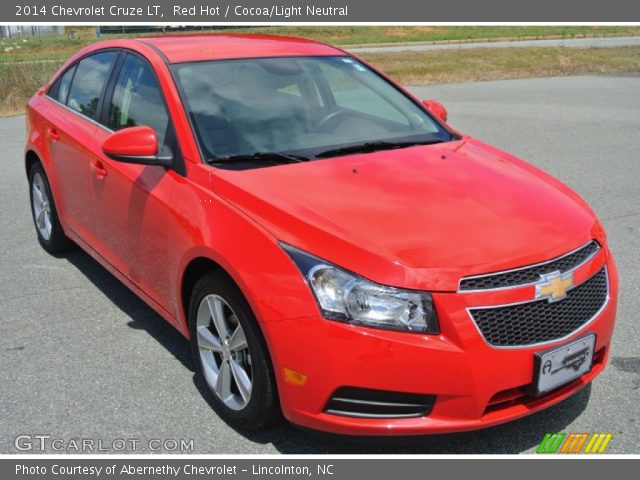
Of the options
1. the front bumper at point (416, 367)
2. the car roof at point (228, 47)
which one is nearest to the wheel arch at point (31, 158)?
→ the car roof at point (228, 47)

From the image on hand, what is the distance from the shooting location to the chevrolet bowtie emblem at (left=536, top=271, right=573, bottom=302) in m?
3.05

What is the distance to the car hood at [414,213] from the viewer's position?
118 inches

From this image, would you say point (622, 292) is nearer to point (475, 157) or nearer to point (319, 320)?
point (475, 157)

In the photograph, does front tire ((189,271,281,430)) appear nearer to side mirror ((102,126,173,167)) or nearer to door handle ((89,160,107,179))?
side mirror ((102,126,173,167))

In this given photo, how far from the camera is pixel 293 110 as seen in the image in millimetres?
4254

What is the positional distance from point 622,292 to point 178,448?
3.11m

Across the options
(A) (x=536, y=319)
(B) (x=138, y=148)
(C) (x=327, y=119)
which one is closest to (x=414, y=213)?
(A) (x=536, y=319)

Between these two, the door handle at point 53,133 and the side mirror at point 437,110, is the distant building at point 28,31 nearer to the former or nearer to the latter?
the door handle at point 53,133

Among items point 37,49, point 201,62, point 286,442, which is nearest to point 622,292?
point 286,442

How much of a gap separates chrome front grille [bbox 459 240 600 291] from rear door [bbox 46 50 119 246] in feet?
8.77

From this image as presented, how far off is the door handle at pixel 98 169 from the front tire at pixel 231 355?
126cm

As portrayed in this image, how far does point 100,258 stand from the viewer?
192 inches

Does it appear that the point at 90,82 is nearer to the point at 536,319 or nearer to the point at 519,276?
the point at 519,276

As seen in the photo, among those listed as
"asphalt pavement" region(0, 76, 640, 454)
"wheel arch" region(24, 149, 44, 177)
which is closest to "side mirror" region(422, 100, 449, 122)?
"asphalt pavement" region(0, 76, 640, 454)
